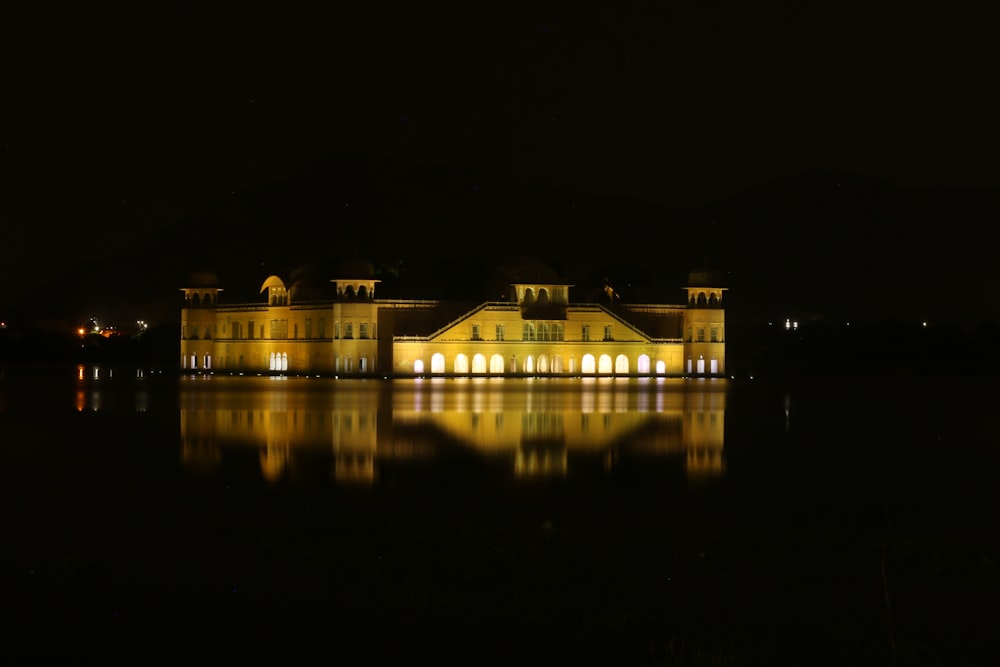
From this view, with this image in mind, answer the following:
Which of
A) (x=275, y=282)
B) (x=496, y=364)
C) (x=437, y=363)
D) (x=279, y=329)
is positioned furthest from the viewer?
(x=275, y=282)

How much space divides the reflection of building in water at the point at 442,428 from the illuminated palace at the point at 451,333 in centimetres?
2214

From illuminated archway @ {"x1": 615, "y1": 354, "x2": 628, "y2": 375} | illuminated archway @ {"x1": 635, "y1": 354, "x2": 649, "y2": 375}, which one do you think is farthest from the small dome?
illuminated archway @ {"x1": 635, "y1": 354, "x2": 649, "y2": 375}

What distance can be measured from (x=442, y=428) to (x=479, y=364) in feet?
153

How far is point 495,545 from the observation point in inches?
609

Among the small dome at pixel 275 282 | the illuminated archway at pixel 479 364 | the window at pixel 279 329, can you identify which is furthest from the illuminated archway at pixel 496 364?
the small dome at pixel 275 282

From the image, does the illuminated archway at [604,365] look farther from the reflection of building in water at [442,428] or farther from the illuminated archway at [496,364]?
the reflection of building in water at [442,428]

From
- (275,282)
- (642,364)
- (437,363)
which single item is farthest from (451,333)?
(275,282)

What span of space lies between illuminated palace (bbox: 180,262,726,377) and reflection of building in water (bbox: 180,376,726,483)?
22.1 metres

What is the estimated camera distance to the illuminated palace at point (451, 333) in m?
78.6

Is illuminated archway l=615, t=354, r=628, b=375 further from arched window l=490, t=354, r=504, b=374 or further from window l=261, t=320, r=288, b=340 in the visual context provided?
window l=261, t=320, r=288, b=340

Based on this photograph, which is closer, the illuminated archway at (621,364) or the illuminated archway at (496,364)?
the illuminated archway at (496,364)

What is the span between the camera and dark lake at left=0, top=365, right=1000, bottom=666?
457 inches

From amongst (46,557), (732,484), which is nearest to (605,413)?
(732,484)

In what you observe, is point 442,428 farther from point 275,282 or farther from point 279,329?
point 275,282
